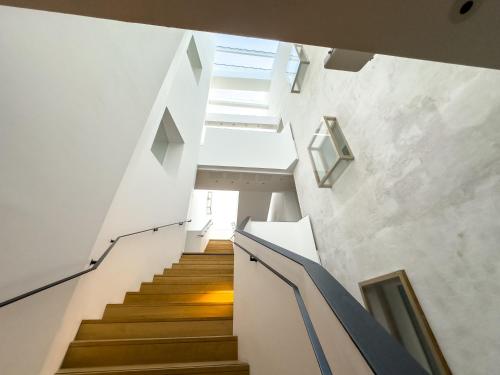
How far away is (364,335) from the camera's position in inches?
22.0

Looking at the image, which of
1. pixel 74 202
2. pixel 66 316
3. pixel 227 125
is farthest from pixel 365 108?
pixel 227 125

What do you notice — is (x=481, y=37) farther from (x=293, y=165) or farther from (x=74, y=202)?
(x=293, y=165)

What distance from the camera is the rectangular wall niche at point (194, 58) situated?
6243mm

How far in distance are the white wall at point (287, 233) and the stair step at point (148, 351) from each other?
10.1 feet

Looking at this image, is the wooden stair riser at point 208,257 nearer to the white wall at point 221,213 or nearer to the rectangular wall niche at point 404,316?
the rectangular wall niche at point 404,316

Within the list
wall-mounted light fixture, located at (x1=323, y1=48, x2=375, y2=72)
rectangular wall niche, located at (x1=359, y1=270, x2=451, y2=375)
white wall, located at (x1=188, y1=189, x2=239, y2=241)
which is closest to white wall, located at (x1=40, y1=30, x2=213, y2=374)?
wall-mounted light fixture, located at (x1=323, y1=48, x2=375, y2=72)

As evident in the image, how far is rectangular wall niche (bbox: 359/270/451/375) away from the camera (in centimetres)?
215

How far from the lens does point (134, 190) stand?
294 centimetres

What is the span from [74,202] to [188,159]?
3.49 metres

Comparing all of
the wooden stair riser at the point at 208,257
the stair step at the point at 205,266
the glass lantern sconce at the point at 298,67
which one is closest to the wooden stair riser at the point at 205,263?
the stair step at the point at 205,266

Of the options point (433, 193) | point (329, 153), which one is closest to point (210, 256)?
point (329, 153)

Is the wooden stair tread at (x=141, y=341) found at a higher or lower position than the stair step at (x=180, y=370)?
higher

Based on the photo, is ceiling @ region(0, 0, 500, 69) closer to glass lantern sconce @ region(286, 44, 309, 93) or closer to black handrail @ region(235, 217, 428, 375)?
black handrail @ region(235, 217, 428, 375)

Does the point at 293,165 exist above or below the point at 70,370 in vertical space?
above
